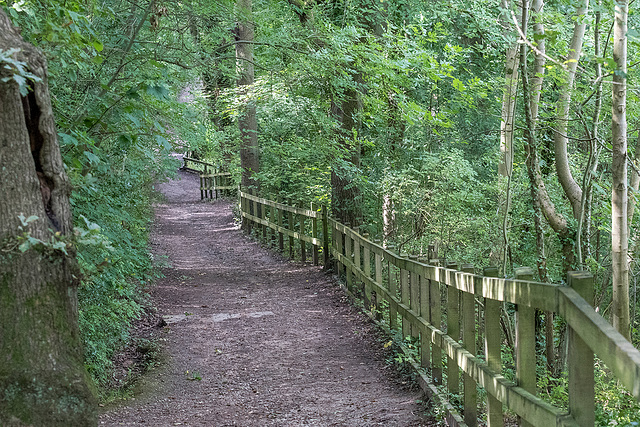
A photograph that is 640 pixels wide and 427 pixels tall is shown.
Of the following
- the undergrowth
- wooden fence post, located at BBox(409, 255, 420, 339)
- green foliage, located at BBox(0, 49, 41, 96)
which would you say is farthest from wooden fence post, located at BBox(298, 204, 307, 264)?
green foliage, located at BBox(0, 49, 41, 96)

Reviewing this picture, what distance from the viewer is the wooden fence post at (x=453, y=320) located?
4746 millimetres

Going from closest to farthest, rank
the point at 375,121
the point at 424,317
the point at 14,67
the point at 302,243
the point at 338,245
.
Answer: the point at 14,67 → the point at 424,317 → the point at 338,245 → the point at 375,121 → the point at 302,243

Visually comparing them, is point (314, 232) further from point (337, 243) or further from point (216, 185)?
point (216, 185)

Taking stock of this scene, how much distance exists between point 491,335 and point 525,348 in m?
0.59

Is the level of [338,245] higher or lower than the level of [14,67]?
lower

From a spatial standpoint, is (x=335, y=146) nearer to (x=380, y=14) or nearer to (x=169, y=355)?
(x=380, y=14)

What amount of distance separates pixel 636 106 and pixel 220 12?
635 centimetres

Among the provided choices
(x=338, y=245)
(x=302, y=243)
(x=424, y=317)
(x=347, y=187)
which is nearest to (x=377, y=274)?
(x=424, y=317)

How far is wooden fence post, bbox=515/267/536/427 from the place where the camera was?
317cm

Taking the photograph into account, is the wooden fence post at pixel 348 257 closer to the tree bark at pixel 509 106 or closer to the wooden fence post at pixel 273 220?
the tree bark at pixel 509 106

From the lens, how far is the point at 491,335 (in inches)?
150

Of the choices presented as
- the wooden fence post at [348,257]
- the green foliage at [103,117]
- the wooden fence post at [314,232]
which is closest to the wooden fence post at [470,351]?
the green foliage at [103,117]

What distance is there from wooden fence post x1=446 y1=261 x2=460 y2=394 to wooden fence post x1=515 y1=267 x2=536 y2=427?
1339mm

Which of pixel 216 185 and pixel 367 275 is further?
pixel 216 185
